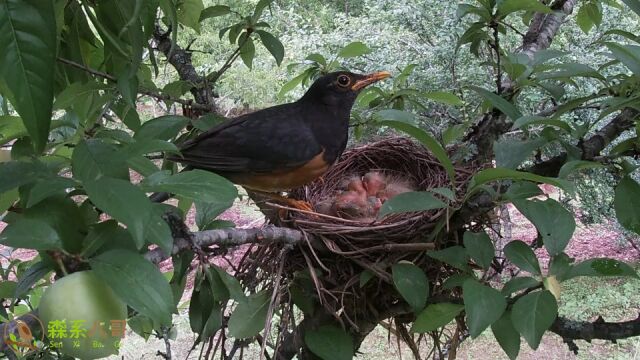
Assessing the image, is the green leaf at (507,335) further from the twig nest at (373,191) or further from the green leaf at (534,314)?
the twig nest at (373,191)

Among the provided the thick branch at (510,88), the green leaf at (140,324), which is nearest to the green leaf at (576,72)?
the thick branch at (510,88)

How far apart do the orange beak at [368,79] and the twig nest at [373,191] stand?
0.26m

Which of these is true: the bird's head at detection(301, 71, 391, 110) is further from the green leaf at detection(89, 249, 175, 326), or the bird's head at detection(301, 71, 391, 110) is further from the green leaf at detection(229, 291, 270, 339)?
the green leaf at detection(89, 249, 175, 326)

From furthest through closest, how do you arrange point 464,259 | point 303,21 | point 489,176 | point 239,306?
point 303,21
point 239,306
point 464,259
point 489,176

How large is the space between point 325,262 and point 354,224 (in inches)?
8.2

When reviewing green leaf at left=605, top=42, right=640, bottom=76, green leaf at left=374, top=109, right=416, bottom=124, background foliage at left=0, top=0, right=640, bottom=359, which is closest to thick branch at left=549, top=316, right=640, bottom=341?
background foliage at left=0, top=0, right=640, bottom=359

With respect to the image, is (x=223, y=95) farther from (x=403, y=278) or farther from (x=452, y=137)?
(x=403, y=278)

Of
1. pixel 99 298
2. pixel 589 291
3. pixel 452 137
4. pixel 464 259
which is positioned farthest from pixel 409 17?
pixel 99 298

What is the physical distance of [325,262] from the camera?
4.18 feet

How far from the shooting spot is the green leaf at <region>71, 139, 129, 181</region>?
1.85 feet

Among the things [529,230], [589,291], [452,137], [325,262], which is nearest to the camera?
[325,262]

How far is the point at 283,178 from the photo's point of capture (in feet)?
4.98

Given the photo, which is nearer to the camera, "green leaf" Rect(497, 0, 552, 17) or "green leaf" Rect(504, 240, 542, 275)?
"green leaf" Rect(504, 240, 542, 275)

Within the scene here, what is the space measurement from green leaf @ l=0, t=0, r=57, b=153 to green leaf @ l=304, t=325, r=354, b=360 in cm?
72
